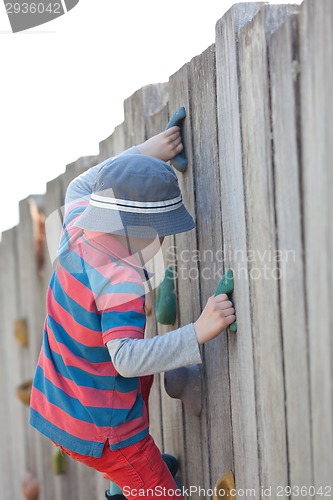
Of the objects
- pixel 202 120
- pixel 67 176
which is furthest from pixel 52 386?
pixel 67 176

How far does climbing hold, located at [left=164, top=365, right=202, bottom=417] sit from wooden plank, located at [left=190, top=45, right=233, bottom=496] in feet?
0.11

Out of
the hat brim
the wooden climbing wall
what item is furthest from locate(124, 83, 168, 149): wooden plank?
the hat brim

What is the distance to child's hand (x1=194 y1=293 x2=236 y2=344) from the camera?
2.15 meters

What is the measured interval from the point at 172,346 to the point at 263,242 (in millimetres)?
423

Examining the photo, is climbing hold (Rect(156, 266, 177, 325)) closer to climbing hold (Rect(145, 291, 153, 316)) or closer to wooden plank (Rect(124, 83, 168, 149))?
climbing hold (Rect(145, 291, 153, 316))

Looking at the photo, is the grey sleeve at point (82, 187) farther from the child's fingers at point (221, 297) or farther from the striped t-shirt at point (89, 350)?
the child's fingers at point (221, 297)

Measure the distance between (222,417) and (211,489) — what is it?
273 mm

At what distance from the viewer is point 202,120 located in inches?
94.5

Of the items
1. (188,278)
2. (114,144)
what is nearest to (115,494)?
(188,278)

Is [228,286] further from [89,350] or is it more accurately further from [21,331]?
[21,331]

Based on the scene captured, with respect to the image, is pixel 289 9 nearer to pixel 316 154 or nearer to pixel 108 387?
pixel 316 154

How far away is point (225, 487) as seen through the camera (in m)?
2.28

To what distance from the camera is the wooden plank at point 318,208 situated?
1.59 meters

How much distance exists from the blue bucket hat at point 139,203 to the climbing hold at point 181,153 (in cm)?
28
